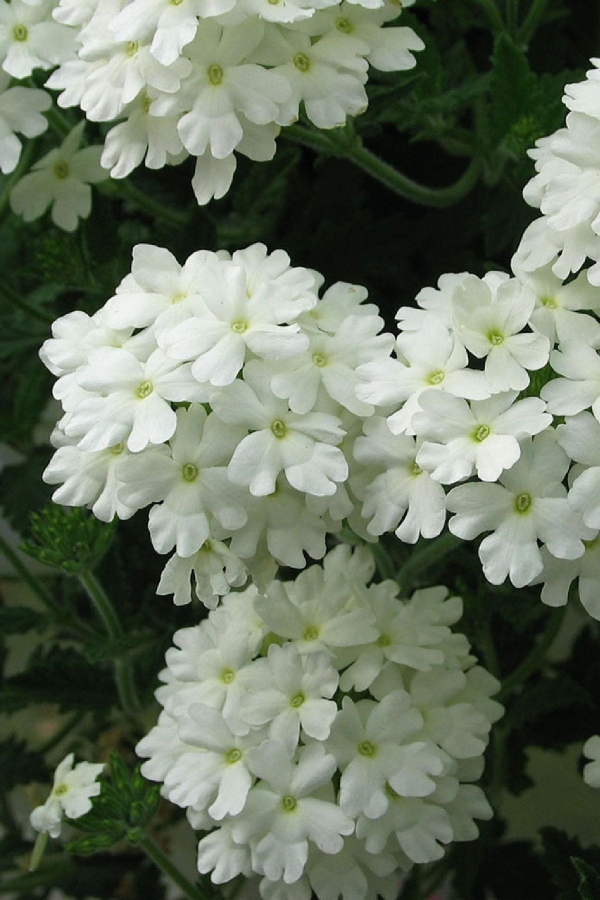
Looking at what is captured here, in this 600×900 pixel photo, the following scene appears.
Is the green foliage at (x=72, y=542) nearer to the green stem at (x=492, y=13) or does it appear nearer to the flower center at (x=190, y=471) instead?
the flower center at (x=190, y=471)

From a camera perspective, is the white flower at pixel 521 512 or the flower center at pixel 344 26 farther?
the flower center at pixel 344 26

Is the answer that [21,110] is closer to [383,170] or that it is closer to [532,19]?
[383,170]

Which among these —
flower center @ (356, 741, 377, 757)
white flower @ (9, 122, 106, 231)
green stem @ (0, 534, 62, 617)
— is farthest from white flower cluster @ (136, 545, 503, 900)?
white flower @ (9, 122, 106, 231)

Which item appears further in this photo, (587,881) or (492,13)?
(492,13)

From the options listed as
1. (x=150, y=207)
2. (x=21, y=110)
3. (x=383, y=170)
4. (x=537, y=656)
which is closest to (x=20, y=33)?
(x=21, y=110)

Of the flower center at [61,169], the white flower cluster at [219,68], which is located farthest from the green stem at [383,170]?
the flower center at [61,169]

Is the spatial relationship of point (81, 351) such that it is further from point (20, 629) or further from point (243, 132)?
point (20, 629)
